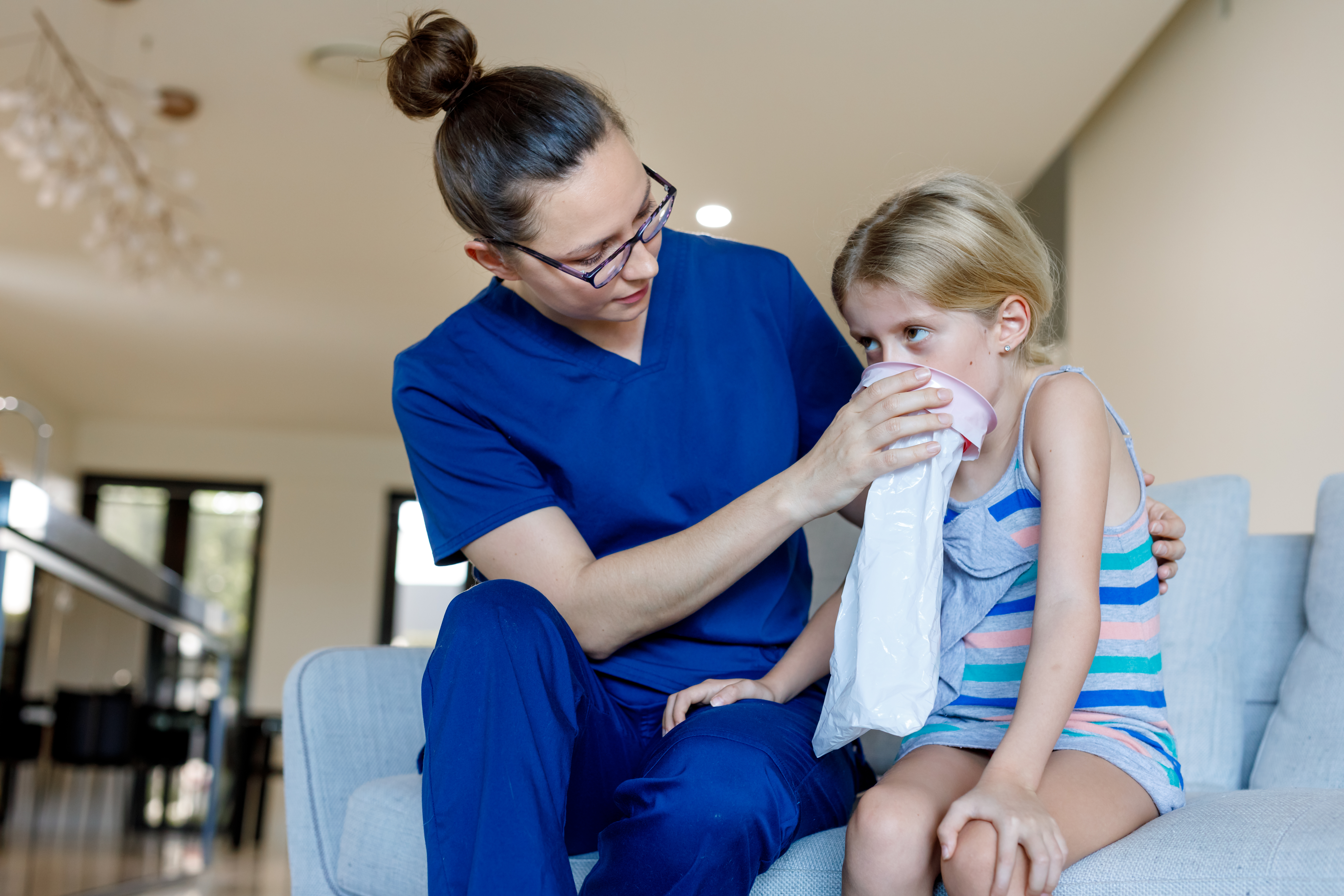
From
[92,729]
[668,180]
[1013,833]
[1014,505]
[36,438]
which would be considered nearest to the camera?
[1013,833]

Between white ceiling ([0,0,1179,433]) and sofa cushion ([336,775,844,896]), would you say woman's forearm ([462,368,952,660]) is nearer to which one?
sofa cushion ([336,775,844,896])

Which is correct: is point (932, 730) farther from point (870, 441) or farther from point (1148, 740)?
point (870, 441)

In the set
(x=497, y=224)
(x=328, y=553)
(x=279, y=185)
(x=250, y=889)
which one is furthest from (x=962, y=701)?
(x=328, y=553)

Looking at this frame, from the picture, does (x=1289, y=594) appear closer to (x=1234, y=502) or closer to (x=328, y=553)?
(x=1234, y=502)

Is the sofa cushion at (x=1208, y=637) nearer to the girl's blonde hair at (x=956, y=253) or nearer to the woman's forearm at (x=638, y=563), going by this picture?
the girl's blonde hair at (x=956, y=253)

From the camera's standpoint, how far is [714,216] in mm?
4664

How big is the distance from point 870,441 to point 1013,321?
1.00 ft

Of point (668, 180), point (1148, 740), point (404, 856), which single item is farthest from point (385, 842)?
point (668, 180)

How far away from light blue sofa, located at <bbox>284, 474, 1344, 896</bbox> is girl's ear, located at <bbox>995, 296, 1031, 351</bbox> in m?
0.54

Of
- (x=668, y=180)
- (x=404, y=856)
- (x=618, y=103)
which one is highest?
(x=668, y=180)

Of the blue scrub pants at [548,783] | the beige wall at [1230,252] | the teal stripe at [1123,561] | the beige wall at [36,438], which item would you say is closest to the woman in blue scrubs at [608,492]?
the blue scrub pants at [548,783]

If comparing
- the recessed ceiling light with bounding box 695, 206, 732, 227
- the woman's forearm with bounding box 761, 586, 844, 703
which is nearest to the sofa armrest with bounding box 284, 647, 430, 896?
the woman's forearm with bounding box 761, 586, 844, 703

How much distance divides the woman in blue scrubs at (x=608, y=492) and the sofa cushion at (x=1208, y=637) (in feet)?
1.11

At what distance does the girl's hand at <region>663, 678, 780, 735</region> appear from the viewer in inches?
45.1
